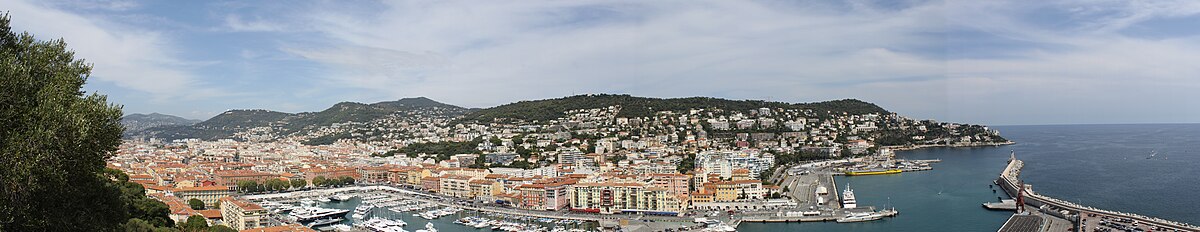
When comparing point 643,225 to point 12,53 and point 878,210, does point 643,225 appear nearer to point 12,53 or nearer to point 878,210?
point 878,210

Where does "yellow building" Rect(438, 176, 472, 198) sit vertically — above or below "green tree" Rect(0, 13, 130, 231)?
below

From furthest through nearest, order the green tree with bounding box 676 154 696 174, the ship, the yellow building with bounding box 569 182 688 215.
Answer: the ship → the green tree with bounding box 676 154 696 174 → the yellow building with bounding box 569 182 688 215

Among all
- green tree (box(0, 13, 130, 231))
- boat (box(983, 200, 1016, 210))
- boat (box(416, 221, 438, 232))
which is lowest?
boat (box(416, 221, 438, 232))

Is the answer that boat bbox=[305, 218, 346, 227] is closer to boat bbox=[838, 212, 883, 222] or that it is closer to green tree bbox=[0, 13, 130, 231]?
boat bbox=[838, 212, 883, 222]

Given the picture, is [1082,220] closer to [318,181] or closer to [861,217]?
[861,217]

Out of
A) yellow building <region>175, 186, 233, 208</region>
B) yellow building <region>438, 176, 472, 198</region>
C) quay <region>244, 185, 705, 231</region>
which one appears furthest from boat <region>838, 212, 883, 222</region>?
yellow building <region>175, 186, 233, 208</region>

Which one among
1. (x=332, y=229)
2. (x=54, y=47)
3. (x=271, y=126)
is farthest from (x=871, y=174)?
(x=271, y=126)
